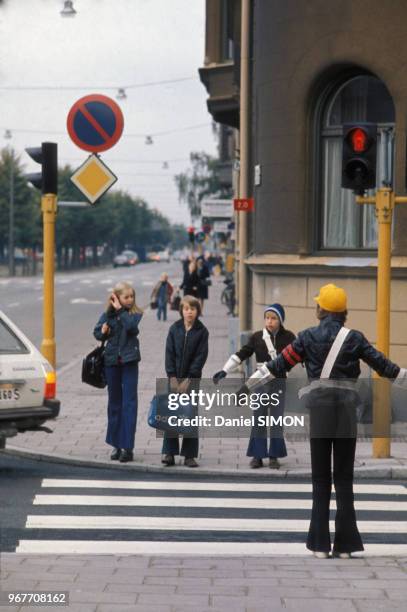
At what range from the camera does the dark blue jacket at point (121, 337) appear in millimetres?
11180

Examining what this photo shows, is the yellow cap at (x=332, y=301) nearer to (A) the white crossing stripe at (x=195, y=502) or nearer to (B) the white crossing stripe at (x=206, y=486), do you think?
(A) the white crossing stripe at (x=195, y=502)

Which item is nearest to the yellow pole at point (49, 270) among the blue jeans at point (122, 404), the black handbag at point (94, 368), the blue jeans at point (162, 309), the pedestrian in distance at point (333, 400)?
the black handbag at point (94, 368)

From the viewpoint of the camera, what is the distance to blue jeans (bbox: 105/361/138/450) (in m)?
11.1

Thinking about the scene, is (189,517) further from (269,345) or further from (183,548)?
(269,345)

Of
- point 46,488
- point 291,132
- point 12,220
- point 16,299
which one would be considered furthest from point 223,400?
point 12,220

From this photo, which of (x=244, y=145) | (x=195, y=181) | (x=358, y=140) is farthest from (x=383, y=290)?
(x=195, y=181)

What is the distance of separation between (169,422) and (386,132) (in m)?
5.48

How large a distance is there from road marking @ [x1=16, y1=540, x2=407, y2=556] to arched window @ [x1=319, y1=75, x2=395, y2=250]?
7568 millimetres

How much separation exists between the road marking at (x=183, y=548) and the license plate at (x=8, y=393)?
2.51 metres

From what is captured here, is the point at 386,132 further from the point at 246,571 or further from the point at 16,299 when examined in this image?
the point at 16,299

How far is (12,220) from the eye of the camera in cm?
8969

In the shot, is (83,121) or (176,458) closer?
(176,458)

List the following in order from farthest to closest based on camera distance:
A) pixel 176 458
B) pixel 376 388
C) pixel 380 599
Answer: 1. pixel 176 458
2. pixel 376 388
3. pixel 380 599

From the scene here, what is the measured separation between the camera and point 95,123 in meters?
13.5
